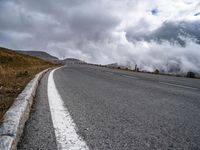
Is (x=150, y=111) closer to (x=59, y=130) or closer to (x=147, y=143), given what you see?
(x=147, y=143)

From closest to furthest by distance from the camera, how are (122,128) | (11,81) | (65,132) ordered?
1. (65,132)
2. (122,128)
3. (11,81)

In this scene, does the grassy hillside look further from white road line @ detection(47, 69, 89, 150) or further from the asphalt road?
white road line @ detection(47, 69, 89, 150)

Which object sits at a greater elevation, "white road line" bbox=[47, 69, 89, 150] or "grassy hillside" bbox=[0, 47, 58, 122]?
"grassy hillside" bbox=[0, 47, 58, 122]

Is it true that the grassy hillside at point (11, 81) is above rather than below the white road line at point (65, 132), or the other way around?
above

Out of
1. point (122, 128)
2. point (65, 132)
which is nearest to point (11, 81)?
point (65, 132)

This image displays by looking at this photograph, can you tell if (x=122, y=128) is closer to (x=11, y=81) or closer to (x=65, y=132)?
(x=65, y=132)

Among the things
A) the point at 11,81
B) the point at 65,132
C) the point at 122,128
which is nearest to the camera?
the point at 65,132

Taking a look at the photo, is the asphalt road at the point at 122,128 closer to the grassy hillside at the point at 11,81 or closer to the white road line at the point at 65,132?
the white road line at the point at 65,132

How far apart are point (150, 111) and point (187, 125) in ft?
2.50

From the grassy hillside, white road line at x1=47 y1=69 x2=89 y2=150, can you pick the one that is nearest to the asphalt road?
white road line at x1=47 y1=69 x2=89 y2=150

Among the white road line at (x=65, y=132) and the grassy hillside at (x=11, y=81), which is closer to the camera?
the white road line at (x=65, y=132)

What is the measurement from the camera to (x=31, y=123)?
2486 millimetres

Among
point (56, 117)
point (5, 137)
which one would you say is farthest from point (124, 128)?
point (5, 137)

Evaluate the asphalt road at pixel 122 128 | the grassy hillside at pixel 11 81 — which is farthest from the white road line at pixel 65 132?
the grassy hillside at pixel 11 81
